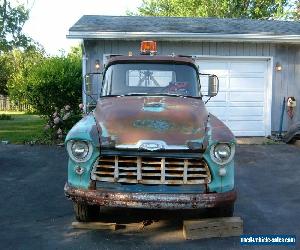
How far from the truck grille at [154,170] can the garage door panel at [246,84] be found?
28.9 ft

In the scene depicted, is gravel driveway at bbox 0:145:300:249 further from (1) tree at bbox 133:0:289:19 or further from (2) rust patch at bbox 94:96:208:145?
(1) tree at bbox 133:0:289:19

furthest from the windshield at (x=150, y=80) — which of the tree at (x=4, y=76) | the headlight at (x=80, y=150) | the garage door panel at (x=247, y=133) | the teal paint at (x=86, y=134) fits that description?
the tree at (x=4, y=76)

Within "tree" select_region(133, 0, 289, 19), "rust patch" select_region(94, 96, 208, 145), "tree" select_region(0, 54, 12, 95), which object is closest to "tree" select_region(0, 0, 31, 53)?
"tree" select_region(0, 54, 12, 95)

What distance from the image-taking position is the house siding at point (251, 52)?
42.0 feet

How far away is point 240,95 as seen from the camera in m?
13.5

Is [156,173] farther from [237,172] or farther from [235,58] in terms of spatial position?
[235,58]

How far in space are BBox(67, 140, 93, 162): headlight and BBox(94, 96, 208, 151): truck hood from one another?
0.59 feet

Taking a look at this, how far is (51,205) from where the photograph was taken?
Result: 6.58 meters

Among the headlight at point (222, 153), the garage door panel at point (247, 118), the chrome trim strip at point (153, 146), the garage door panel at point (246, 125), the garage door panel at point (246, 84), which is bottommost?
the garage door panel at point (246, 125)

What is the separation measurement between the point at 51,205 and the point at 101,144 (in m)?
2.10

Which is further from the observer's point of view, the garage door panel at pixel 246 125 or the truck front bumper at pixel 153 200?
the garage door panel at pixel 246 125

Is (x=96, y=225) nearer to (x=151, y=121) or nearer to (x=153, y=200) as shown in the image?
(x=153, y=200)

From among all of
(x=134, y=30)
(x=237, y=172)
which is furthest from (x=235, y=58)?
(x=237, y=172)

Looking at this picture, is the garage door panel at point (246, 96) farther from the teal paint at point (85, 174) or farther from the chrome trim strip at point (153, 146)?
the teal paint at point (85, 174)
